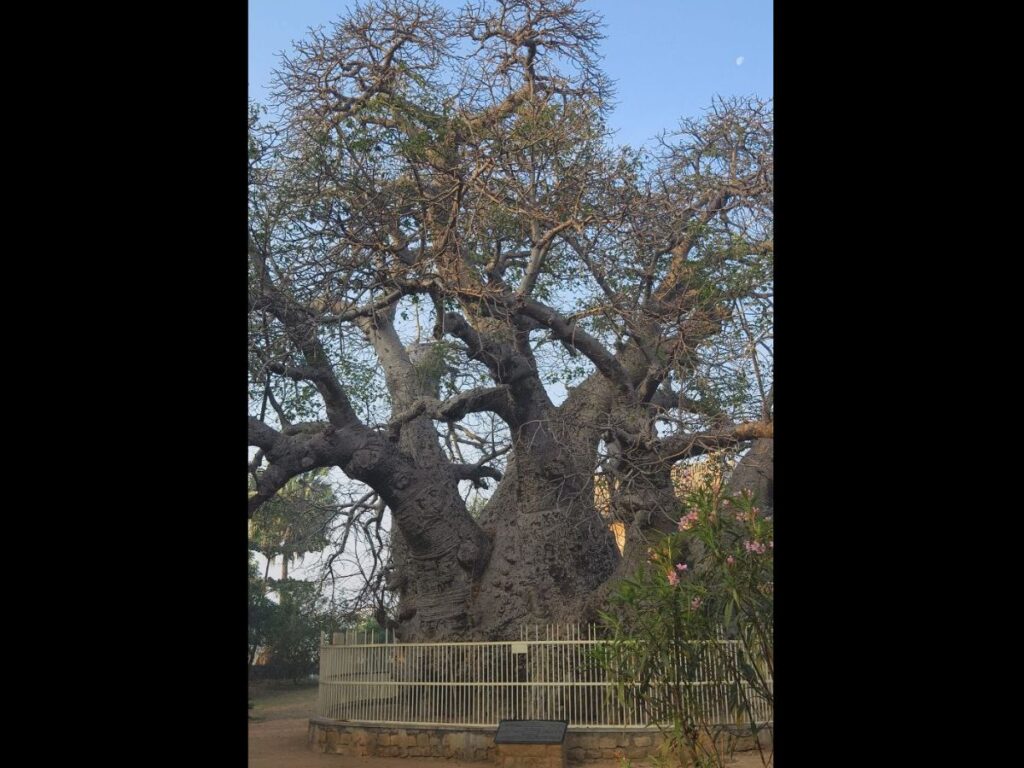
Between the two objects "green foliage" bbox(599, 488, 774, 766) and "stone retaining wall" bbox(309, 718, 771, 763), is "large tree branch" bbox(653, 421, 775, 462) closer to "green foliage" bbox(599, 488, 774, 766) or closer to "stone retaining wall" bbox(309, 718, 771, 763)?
"green foliage" bbox(599, 488, 774, 766)

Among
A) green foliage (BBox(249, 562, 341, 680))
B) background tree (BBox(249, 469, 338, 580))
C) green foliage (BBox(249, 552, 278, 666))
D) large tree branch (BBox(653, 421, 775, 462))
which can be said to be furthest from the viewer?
green foliage (BBox(249, 562, 341, 680))

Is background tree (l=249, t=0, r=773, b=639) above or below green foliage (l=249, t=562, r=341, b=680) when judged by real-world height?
above

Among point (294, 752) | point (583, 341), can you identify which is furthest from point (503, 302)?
point (294, 752)

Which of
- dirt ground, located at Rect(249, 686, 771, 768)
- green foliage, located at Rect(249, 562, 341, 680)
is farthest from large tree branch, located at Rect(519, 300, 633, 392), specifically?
green foliage, located at Rect(249, 562, 341, 680)

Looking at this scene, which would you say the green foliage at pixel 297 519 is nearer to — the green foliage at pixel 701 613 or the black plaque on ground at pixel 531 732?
the black plaque on ground at pixel 531 732

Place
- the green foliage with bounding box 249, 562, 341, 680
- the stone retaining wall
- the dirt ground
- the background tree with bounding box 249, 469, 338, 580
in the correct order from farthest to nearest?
the green foliage with bounding box 249, 562, 341, 680, the background tree with bounding box 249, 469, 338, 580, the dirt ground, the stone retaining wall

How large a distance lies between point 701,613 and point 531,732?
161 centimetres

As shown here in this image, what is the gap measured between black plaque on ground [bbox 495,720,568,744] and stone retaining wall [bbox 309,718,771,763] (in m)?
0.25

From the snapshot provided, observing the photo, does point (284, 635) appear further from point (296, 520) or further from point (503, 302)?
point (503, 302)

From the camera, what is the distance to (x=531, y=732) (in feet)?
20.3

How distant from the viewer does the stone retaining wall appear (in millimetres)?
6410

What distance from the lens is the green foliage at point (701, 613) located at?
165 inches
